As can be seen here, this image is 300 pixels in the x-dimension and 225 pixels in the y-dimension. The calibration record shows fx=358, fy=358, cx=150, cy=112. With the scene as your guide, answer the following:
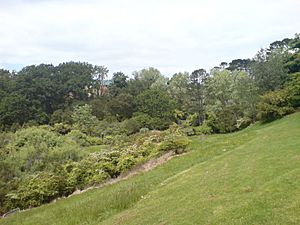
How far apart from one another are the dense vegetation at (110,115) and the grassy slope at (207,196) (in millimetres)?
3145

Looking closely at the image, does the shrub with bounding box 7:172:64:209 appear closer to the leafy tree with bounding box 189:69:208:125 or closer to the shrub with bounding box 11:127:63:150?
the shrub with bounding box 11:127:63:150

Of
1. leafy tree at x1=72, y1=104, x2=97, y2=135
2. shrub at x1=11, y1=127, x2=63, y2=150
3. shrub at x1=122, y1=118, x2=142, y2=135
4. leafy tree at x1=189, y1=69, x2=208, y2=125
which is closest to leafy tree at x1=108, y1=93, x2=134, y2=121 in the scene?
leafy tree at x1=72, y1=104, x2=97, y2=135

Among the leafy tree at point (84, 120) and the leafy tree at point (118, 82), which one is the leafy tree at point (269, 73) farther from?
the leafy tree at point (118, 82)

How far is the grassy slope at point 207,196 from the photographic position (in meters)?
9.13

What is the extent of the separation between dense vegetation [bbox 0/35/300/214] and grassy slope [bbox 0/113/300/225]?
124 inches

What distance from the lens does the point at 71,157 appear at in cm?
2931

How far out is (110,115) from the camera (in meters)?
57.5

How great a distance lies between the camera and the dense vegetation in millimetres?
22047

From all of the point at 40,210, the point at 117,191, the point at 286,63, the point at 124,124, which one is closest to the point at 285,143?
the point at 117,191

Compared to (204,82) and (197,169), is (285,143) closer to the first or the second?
(197,169)

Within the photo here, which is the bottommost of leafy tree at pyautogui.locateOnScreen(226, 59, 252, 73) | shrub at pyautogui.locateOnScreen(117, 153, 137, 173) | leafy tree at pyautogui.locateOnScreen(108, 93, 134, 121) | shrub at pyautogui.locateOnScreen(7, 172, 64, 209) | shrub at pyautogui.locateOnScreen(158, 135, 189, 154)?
shrub at pyautogui.locateOnScreen(7, 172, 64, 209)

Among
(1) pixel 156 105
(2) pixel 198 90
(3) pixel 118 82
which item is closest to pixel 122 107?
(1) pixel 156 105

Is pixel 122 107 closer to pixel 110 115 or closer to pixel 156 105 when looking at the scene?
pixel 110 115

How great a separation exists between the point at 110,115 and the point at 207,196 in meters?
46.8
